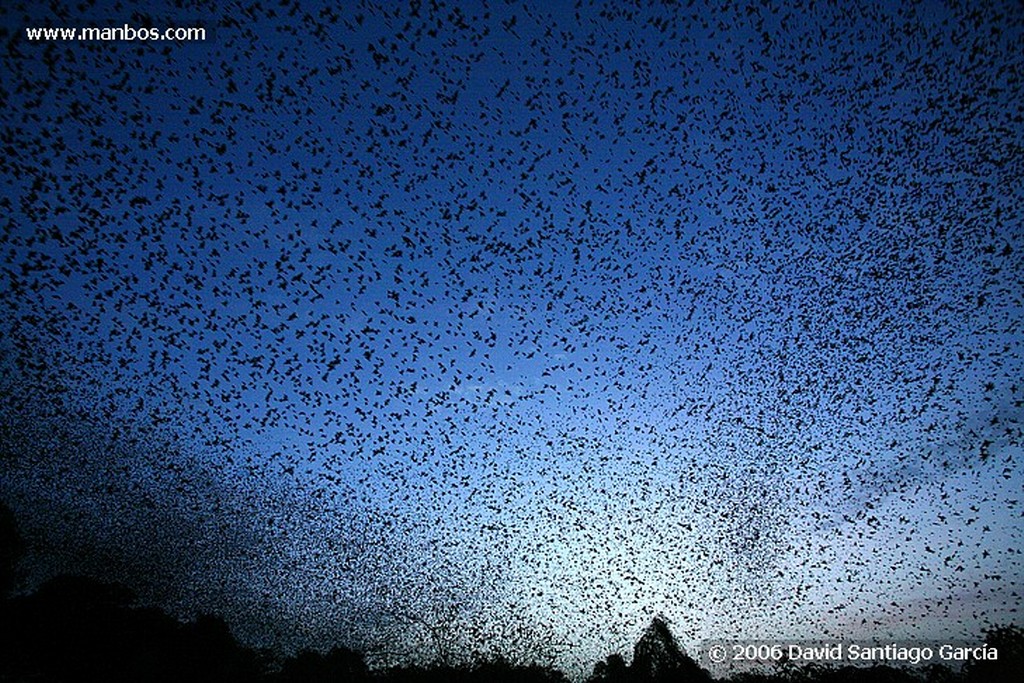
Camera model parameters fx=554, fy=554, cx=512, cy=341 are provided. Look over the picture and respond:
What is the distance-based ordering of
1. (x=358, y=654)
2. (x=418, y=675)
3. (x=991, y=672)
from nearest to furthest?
(x=991, y=672), (x=418, y=675), (x=358, y=654)

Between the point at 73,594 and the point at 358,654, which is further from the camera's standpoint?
the point at 358,654

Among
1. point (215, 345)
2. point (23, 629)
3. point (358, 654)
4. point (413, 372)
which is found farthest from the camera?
point (358, 654)

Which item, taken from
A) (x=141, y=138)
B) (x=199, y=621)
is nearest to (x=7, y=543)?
(x=199, y=621)

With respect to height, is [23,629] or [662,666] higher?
[23,629]

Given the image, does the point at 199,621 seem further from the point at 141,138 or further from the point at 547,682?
the point at 141,138

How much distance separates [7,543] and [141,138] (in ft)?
111

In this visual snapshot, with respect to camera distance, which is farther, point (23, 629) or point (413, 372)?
point (23, 629)

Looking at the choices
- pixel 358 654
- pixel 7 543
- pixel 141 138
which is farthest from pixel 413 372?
pixel 358 654

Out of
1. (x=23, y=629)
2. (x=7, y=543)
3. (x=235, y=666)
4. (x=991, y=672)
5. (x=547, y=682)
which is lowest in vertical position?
(x=547, y=682)

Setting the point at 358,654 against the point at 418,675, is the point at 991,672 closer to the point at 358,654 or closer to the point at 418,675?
the point at 418,675

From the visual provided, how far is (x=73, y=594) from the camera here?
40094mm

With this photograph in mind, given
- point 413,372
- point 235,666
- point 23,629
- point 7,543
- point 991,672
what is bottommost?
point 235,666

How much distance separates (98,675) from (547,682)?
3487 cm

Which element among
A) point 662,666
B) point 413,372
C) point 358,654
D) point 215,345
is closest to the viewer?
point 215,345
